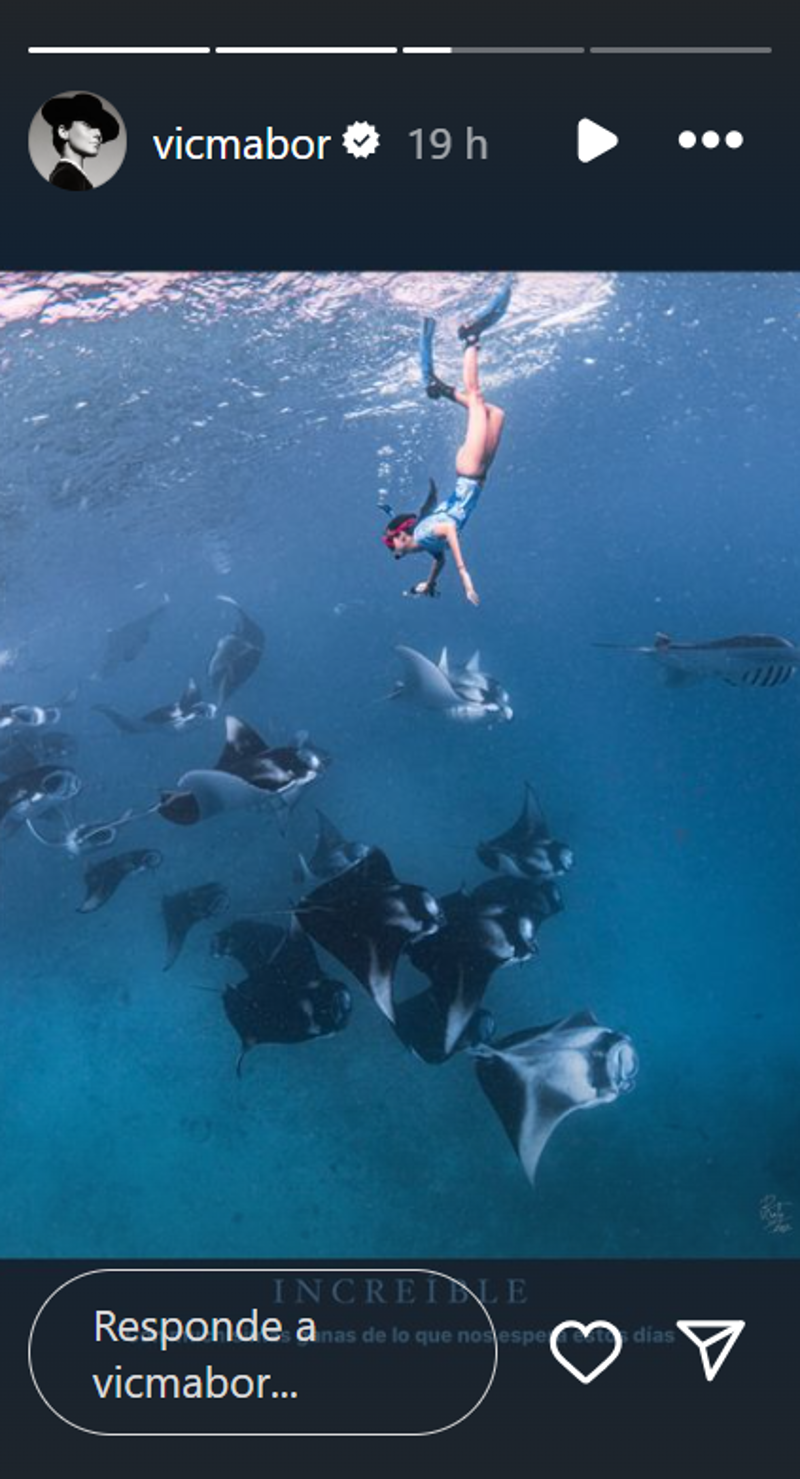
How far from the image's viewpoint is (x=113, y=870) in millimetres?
6648

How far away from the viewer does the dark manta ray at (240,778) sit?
579cm

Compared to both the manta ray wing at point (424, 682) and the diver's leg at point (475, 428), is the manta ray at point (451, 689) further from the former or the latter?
the diver's leg at point (475, 428)

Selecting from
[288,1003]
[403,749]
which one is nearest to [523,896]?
[288,1003]

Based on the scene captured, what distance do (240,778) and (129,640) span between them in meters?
4.00

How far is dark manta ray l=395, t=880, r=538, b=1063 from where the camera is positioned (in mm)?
5242
